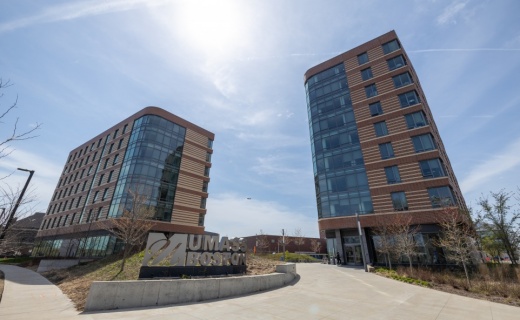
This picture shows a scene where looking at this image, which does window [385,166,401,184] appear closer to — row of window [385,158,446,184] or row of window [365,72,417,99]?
row of window [385,158,446,184]

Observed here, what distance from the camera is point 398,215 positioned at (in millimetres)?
26719

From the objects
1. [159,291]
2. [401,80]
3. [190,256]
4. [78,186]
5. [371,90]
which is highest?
[371,90]

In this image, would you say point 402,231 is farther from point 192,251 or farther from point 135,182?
point 135,182

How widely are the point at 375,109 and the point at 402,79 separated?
534 cm

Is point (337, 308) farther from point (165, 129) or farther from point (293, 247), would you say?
point (293, 247)

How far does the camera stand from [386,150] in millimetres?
31031

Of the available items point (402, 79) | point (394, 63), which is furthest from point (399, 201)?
point (394, 63)

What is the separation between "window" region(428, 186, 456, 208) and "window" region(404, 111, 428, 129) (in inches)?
330

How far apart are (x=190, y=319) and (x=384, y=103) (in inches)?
1376

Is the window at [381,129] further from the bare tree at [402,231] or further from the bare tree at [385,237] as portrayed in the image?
the bare tree at [385,237]

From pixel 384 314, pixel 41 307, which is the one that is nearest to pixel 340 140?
pixel 384 314

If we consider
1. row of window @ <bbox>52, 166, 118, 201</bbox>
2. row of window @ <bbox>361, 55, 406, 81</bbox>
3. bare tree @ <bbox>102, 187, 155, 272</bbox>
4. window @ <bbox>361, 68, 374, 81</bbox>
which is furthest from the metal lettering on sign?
row of window @ <bbox>52, 166, 118, 201</bbox>

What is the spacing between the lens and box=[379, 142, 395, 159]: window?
30531 mm

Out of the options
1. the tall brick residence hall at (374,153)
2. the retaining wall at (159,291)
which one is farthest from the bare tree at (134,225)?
the tall brick residence hall at (374,153)
